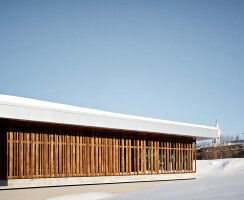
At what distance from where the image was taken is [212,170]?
33406 millimetres

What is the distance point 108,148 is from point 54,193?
12.9 ft

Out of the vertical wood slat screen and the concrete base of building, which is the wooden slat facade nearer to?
the vertical wood slat screen

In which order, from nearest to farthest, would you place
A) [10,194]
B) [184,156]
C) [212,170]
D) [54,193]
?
[10,194]
[54,193]
[184,156]
[212,170]

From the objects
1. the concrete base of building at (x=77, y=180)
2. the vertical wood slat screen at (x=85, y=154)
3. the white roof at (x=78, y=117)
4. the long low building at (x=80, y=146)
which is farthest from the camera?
the vertical wood slat screen at (x=85, y=154)

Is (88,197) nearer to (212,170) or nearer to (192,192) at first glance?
(192,192)

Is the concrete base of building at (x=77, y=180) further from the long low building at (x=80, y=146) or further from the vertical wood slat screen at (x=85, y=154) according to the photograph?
the vertical wood slat screen at (x=85, y=154)

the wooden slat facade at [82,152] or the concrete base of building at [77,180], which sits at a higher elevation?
the wooden slat facade at [82,152]

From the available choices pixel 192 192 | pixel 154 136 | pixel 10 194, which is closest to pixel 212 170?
pixel 154 136

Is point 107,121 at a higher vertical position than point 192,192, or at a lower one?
higher

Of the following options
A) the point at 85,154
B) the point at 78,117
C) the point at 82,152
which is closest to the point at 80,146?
the point at 82,152

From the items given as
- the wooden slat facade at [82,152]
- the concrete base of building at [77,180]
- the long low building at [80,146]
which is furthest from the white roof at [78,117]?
the concrete base of building at [77,180]

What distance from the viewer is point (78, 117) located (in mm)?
14930

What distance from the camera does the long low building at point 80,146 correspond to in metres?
13.6

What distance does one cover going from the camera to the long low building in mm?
13586
